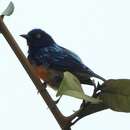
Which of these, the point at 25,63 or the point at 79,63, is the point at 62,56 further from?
the point at 25,63

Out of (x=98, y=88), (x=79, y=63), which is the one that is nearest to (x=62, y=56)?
(x=79, y=63)

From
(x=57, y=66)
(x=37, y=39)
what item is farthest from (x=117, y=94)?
(x=37, y=39)

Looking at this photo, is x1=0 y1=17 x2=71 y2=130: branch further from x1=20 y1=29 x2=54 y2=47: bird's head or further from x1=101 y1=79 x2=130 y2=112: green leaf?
x1=20 y1=29 x2=54 y2=47: bird's head

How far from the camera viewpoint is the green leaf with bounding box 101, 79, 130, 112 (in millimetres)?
1047

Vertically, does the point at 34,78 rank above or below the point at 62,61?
above

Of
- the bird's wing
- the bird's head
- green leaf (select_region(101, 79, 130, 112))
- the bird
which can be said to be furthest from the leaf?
the bird's head

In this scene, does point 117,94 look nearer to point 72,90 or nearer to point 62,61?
point 72,90

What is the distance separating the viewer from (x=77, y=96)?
994 mm

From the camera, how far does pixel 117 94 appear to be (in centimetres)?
110

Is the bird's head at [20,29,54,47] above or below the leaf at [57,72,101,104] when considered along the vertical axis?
below

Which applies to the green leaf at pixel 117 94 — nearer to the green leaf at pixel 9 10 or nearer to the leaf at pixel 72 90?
the leaf at pixel 72 90

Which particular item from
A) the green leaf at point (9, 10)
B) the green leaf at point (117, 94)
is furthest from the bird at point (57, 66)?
the green leaf at point (117, 94)

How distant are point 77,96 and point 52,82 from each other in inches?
53.3

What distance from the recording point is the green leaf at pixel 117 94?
1.05 metres
